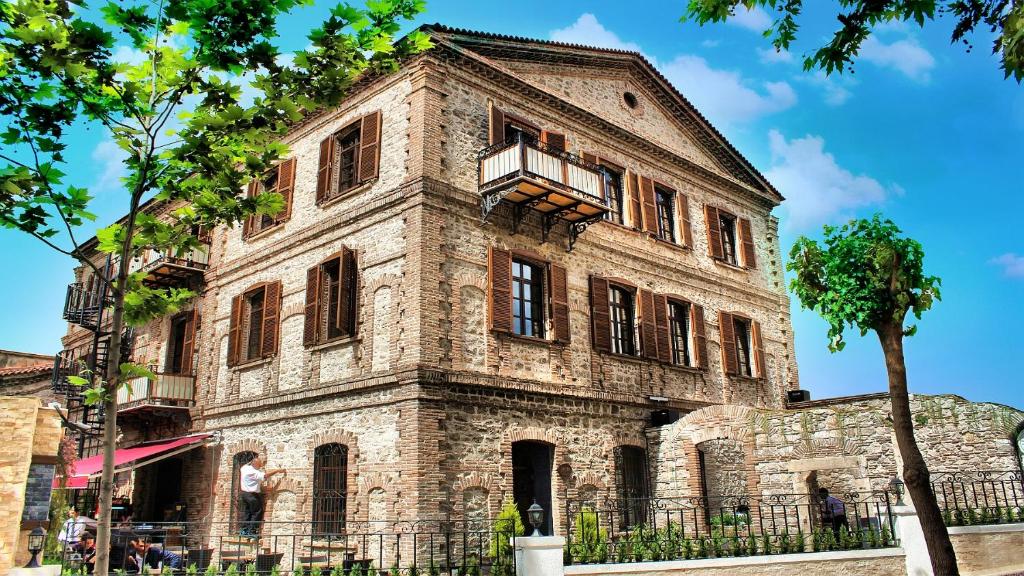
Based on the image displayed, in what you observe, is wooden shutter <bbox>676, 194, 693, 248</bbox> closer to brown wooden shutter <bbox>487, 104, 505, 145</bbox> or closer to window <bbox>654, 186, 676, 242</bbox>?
window <bbox>654, 186, 676, 242</bbox>

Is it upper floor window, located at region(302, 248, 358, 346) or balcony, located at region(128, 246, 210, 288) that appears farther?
balcony, located at region(128, 246, 210, 288)

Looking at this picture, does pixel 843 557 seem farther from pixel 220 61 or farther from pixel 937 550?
pixel 220 61

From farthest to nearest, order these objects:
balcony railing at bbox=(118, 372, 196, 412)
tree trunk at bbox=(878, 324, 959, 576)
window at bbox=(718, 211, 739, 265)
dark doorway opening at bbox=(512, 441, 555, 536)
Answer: window at bbox=(718, 211, 739, 265), balcony railing at bbox=(118, 372, 196, 412), dark doorway opening at bbox=(512, 441, 555, 536), tree trunk at bbox=(878, 324, 959, 576)

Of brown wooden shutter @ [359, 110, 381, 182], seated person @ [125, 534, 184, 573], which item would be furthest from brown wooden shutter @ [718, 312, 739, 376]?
seated person @ [125, 534, 184, 573]

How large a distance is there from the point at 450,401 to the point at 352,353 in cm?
247

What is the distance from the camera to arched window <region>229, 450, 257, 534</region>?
16016 mm

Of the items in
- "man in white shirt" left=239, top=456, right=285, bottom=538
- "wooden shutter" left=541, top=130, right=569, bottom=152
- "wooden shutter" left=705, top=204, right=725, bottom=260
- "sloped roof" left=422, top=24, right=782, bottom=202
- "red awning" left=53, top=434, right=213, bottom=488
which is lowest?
"man in white shirt" left=239, top=456, right=285, bottom=538

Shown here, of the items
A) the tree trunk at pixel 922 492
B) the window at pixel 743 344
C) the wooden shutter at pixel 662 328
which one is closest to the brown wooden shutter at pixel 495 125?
the wooden shutter at pixel 662 328

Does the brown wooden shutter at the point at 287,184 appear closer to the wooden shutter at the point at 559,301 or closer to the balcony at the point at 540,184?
the balcony at the point at 540,184

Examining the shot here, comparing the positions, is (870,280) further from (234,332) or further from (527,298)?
(234,332)

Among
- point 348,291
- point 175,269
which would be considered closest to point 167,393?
point 175,269

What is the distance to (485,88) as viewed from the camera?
52.2 feet

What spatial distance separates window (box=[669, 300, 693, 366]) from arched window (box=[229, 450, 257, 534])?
10293 millimetres

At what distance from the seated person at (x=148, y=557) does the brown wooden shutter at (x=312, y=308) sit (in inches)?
182
